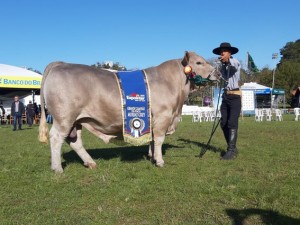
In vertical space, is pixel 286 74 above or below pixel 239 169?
above

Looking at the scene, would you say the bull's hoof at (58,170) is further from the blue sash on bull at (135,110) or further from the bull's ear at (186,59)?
the bull's ear at (186,59)

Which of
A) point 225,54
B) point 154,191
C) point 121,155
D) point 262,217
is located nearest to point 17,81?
point 121,155

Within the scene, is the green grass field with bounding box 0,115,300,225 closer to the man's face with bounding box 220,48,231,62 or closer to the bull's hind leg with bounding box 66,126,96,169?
the bull's hind leg with bounding box 66,126,96,169

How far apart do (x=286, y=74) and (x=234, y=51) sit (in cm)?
6254

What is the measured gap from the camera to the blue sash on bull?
691 centimetres

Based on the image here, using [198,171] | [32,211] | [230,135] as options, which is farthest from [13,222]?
[230,135]

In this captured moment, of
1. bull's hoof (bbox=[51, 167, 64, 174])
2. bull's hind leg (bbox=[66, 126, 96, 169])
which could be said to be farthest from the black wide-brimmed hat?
bull's hoof (bbox=[51, 167, 64, 174])

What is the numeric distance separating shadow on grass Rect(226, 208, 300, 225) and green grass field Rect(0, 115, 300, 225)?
1cm

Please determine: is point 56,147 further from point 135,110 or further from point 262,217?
point 262,217

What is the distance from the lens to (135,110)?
6.93 meters

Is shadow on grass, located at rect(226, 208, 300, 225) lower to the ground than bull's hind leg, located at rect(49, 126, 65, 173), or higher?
lower

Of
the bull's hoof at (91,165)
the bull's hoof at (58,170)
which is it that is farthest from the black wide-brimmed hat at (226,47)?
the bull's hoof at (58,170)

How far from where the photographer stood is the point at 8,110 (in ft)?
111

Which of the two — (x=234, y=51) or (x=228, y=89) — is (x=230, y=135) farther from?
(x=234, y=51)
